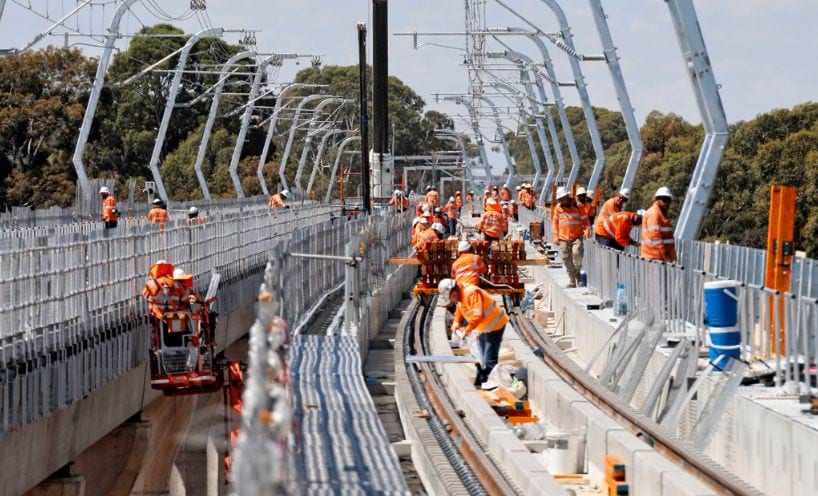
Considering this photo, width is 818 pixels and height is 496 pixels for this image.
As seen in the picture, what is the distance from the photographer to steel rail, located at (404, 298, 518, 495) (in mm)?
13461

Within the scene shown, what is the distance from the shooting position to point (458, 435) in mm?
16203

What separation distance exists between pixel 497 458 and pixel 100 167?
103454mm

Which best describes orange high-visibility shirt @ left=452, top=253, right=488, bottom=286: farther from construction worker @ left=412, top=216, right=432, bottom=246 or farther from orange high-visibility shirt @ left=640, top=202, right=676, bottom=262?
construction worker @ left=412, top=216, right=432, bottom=246

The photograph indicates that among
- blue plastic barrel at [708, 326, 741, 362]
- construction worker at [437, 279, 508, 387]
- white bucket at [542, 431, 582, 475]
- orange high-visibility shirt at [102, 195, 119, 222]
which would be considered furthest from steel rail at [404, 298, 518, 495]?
orange high-visibility shirt at [102, 195, 119, 222]

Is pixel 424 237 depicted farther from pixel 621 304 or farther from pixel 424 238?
pixel 621 304

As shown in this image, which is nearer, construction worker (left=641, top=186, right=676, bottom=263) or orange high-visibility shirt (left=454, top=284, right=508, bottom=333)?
orange high-visibility shirt (left=454, top=284, right=508, bottom=333)

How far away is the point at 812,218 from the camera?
71688mm

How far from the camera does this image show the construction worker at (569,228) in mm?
30234

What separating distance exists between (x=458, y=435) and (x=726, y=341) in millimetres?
2781

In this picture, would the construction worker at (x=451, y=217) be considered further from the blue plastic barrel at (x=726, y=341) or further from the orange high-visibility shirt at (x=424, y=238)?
the blue plastic barrel at (x=726, y=341)

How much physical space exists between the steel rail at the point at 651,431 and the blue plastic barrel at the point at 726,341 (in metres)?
0.99

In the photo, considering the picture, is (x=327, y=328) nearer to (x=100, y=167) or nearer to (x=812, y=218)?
(x=812, y=218)

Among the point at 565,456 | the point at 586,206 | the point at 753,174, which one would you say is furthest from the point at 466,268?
the point at 753,174

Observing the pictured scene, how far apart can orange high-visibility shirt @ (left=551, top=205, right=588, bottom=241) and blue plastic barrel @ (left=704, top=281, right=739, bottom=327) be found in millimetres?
13653
